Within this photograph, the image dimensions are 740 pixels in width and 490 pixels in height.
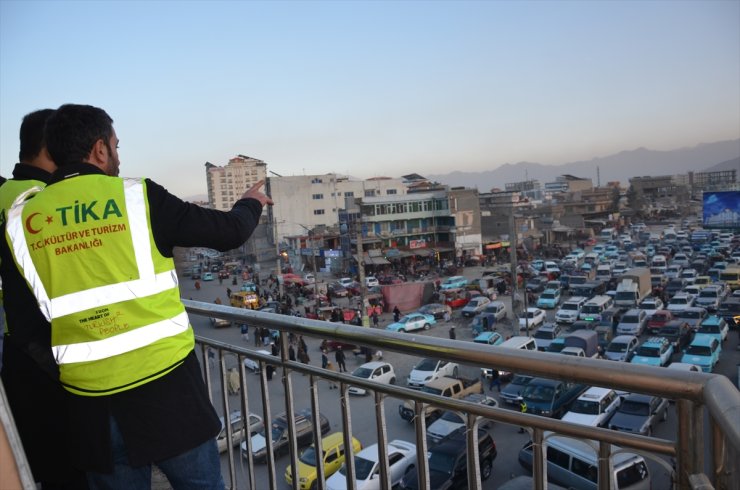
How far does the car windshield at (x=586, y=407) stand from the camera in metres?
7.75

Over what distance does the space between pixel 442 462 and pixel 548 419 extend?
1200 millimetres

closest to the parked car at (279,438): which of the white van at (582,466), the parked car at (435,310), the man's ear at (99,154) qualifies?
the white van at (582,466)

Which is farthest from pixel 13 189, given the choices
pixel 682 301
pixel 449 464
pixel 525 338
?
pixel 682 301

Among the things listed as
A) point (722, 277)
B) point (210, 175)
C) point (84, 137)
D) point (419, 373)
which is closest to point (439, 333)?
point (722, 277)

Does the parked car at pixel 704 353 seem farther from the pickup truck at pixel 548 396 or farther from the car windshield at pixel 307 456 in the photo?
the car windshield at pixel 307 456

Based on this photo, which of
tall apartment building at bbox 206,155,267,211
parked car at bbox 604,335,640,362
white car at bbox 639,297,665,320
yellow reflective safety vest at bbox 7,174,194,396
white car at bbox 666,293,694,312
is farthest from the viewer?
tall apartment building at bbox 206,155,267,211

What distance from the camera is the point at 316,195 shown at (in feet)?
121

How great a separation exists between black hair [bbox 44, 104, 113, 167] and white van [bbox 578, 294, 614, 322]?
58.0ft

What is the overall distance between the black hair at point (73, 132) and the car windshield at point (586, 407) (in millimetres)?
7698

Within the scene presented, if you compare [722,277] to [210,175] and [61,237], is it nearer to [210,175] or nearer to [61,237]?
[61,237]

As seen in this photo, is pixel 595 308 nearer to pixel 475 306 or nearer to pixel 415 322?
pixel 475 306

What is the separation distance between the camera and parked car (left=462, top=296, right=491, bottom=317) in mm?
19641

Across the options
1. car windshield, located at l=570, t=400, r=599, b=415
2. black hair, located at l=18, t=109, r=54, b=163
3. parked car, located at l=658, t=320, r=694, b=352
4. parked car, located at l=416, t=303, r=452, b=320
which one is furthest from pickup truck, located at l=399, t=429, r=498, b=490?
parked car, located at l=416, t=303, r=452, b=320

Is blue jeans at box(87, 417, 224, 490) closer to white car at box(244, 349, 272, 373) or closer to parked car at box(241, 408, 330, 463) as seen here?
white car at box(244, 349, 272, 373)
